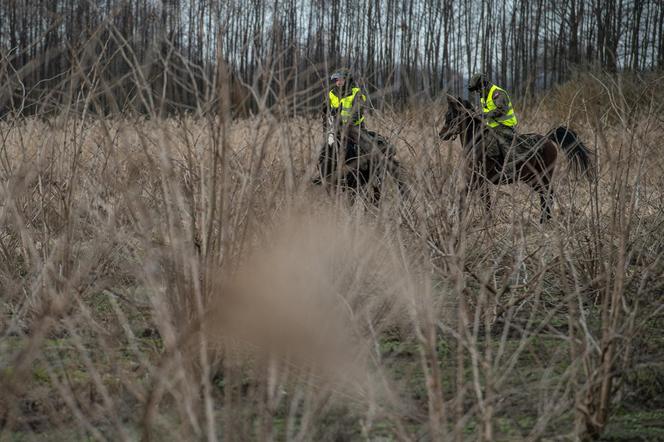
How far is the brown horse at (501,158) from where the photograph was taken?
312 cm

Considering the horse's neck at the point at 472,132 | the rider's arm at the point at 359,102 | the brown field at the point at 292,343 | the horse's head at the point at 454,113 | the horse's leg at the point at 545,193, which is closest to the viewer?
the brown field at the point at 292,343

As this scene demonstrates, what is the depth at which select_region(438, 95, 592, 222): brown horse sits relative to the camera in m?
3.12

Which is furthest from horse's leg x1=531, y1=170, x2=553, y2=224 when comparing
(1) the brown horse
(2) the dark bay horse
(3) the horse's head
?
(2) the dark bay horse

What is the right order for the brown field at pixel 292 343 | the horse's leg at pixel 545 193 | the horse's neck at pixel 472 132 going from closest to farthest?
the brown field at pixel 292 343, the horse's neck at pixel 472 132, the horse's leg at pixel 545 193

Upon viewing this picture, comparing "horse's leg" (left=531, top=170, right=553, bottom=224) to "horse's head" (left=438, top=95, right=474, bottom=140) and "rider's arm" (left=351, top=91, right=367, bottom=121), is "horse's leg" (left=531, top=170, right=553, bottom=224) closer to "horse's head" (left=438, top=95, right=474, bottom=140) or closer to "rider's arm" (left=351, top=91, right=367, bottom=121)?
"horse's head" (left=438, top=95, right=474, bottom=140)

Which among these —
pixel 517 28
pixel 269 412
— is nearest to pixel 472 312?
pixel 269 412

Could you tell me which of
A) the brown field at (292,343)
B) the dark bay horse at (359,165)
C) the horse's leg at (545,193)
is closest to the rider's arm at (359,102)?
the dark bay horse at (359,165)

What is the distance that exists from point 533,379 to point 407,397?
54cm

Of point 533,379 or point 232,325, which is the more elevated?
point 232,325

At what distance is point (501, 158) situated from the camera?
7074 mm

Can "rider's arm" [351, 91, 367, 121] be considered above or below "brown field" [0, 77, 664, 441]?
above

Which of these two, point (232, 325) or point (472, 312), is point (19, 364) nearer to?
point (232, 325)

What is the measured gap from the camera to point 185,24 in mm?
2707

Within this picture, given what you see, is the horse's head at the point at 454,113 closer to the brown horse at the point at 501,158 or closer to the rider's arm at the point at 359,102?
the brown horse at the point at 501,158
